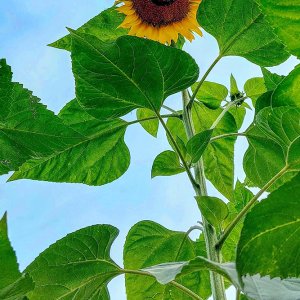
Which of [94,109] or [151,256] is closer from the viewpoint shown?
[94,109]

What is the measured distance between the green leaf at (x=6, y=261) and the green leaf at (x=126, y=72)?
1.47 ft

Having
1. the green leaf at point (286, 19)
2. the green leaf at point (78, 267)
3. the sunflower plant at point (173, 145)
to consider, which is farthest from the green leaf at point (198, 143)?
the green leaf at point (286, 19)

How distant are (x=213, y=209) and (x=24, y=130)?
307 millimetres

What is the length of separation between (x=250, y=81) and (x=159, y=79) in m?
0.53

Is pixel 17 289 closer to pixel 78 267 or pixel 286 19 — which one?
pixel 286 19

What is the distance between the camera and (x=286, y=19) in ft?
1.58

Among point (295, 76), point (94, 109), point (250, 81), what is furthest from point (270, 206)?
point (250, 81)

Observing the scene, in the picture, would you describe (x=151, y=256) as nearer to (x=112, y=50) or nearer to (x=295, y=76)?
(x=112, y=50)

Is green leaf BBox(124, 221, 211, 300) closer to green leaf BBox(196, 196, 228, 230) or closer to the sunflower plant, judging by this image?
the sunflower plant

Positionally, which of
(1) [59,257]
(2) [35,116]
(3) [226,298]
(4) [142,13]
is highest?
(4) [142,13]

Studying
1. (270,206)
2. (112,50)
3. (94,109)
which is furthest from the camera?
(94,109)

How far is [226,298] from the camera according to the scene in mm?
924

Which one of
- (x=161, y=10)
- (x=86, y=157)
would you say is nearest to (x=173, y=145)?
(x=86, y=157)

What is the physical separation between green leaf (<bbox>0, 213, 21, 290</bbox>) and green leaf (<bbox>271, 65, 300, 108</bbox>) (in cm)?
31
